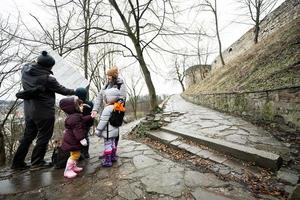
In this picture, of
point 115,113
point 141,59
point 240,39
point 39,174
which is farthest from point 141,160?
point 240,39

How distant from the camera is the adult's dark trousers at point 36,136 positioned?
3197mm

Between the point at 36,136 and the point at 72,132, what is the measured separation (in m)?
1.01

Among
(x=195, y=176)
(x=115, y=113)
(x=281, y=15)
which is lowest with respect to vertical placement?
(x=195, y=176)

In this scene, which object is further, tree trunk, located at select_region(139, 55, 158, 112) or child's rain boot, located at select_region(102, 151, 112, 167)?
tree trunk, located at select_region(139, 55, 158, 112)

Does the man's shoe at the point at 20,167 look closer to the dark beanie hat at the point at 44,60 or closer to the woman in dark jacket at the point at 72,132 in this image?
the woman in dark jacket at the point at 72,132

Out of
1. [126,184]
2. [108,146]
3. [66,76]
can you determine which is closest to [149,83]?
[66,76]

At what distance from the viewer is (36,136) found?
3387 millimetres

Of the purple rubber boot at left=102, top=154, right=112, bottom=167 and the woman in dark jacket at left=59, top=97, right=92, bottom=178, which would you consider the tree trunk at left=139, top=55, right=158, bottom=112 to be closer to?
the purple rubber boot at left=102, top=154, right=112, bottom=167

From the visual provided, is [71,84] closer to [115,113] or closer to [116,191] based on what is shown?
[115,113]

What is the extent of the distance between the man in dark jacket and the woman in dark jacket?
509 millimetres

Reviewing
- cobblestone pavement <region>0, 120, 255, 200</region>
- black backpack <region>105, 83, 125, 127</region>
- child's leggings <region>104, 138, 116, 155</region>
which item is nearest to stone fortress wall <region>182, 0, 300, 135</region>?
cobblestone pavement <region>0, 120, 255, 200</region>

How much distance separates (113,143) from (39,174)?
129 cm

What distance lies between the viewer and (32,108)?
3.16 m

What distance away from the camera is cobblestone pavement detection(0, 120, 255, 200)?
2.27 m
